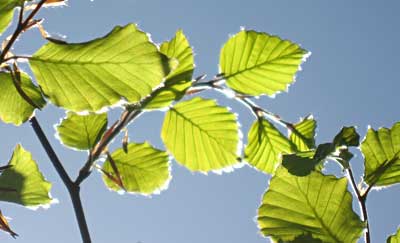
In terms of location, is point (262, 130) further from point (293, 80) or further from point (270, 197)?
point (270, 197)

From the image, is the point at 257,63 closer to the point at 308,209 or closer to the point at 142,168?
the point at 142,168

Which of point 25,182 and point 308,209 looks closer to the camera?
point 308,209

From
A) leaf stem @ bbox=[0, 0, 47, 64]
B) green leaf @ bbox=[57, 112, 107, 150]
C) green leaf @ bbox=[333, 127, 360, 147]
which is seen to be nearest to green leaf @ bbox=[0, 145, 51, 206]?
green leaf @ bbox=[57, 112, 107, 150]

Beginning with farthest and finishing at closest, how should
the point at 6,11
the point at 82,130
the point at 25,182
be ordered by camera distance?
the point at 82,130 < the point at 25,182 < the point at 6,11

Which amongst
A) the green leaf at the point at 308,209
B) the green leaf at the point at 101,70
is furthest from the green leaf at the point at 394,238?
the green leaf at the point at 101,70

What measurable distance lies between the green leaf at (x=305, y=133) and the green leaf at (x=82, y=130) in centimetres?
21

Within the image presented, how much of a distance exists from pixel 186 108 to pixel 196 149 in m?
0.07

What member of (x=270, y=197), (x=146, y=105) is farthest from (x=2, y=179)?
(x=270, y=197)

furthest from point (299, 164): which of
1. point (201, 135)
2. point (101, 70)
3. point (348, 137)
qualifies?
point (201, 135)

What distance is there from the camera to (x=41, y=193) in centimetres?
65

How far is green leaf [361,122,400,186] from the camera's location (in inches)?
21.7

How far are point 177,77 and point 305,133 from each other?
16 centimetres

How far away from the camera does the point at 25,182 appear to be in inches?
25.7

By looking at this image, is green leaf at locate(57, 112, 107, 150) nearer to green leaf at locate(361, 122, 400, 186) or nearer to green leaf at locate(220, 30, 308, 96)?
green leaf at locate(220, 30, 308, 96)
